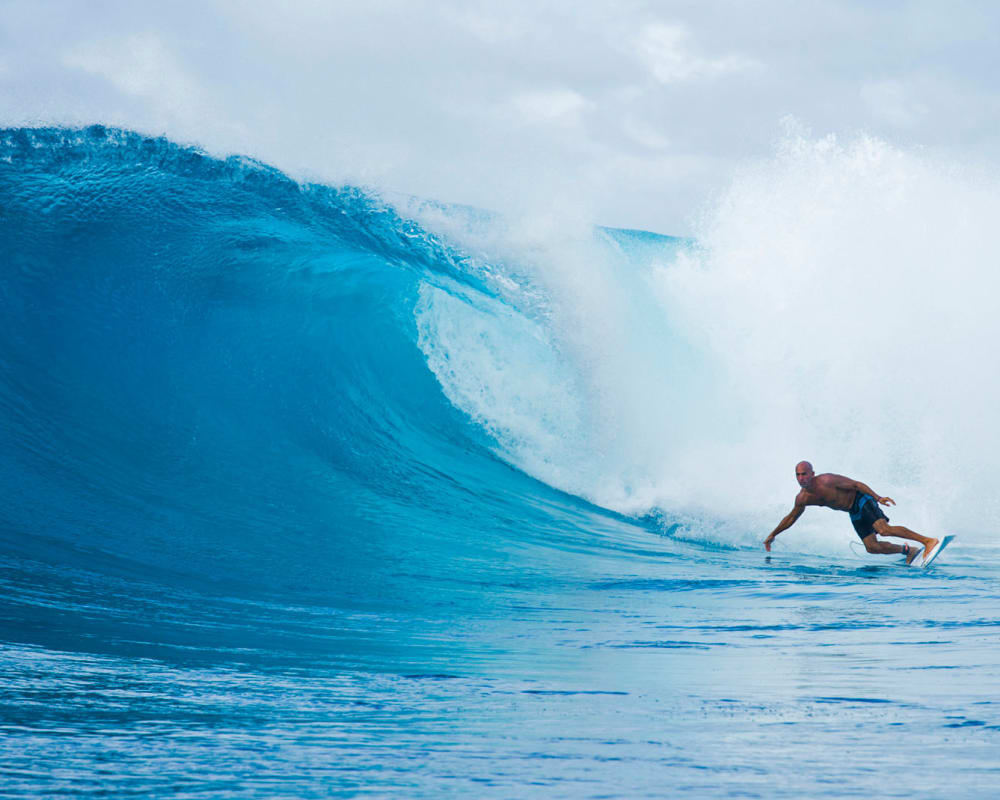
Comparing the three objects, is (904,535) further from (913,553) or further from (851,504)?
(851,504)

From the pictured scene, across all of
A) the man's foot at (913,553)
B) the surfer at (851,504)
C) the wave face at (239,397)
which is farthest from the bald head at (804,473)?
the wave face at (239,397)

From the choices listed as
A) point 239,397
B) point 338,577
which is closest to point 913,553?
point 338,577

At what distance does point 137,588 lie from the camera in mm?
5559

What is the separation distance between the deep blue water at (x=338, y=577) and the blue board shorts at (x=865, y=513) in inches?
9.5

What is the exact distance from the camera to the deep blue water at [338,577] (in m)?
2.78

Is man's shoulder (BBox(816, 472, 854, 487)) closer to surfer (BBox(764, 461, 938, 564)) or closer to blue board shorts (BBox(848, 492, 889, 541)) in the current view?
surfer (BBox(764, 461, 938, 564))

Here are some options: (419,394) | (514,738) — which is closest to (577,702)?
(514,738)

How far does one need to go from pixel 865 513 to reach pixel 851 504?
12 cm

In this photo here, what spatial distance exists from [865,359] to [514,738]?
1073cm

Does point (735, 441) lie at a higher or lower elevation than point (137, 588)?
higher

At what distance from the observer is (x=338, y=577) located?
632 centimetres

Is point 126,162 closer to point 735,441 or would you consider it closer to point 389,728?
point 735,441

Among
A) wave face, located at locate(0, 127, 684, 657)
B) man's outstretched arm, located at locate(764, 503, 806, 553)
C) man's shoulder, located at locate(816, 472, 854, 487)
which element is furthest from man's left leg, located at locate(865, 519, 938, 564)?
wave face, located at locate(0, 127, 684, 657)

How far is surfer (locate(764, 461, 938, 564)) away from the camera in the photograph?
7.65 m
